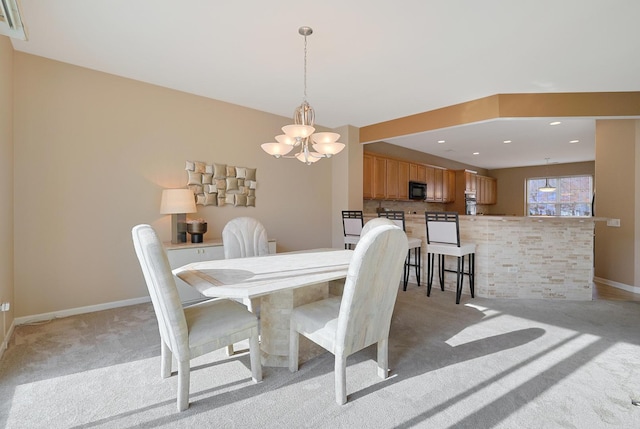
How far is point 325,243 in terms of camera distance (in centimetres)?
536

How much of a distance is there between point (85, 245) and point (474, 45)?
4226 mm

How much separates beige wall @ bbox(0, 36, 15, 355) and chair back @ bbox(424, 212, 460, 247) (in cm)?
413

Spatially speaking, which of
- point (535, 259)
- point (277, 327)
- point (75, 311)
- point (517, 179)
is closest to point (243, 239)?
point (277, 327)

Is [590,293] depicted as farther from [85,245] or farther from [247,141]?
[85,245]

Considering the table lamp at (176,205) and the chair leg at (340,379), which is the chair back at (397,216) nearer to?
the table lamp at (176,205)

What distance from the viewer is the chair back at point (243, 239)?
2.88m

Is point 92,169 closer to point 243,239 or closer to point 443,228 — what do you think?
point 243,239

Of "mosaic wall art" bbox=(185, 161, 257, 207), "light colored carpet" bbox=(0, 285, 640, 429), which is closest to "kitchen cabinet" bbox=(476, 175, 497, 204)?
"light colored carpet" bbox=(0, 285, 640, 429)

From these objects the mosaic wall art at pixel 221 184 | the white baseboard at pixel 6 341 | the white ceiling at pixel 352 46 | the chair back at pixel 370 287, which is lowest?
the white baseboard at pixel 6 341

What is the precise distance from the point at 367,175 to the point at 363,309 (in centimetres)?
437

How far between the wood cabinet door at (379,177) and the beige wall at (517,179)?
573cm

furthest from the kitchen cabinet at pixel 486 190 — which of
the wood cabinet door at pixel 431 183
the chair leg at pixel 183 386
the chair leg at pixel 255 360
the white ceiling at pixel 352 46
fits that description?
the chair leg at pixel 183 386

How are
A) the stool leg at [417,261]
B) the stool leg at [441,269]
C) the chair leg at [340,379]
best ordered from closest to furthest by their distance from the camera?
1. the chair leg at [340,379]
2. the stool leg at [441,269]
3. the stool leg at [417,261]

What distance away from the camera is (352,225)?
4535 millimetres
